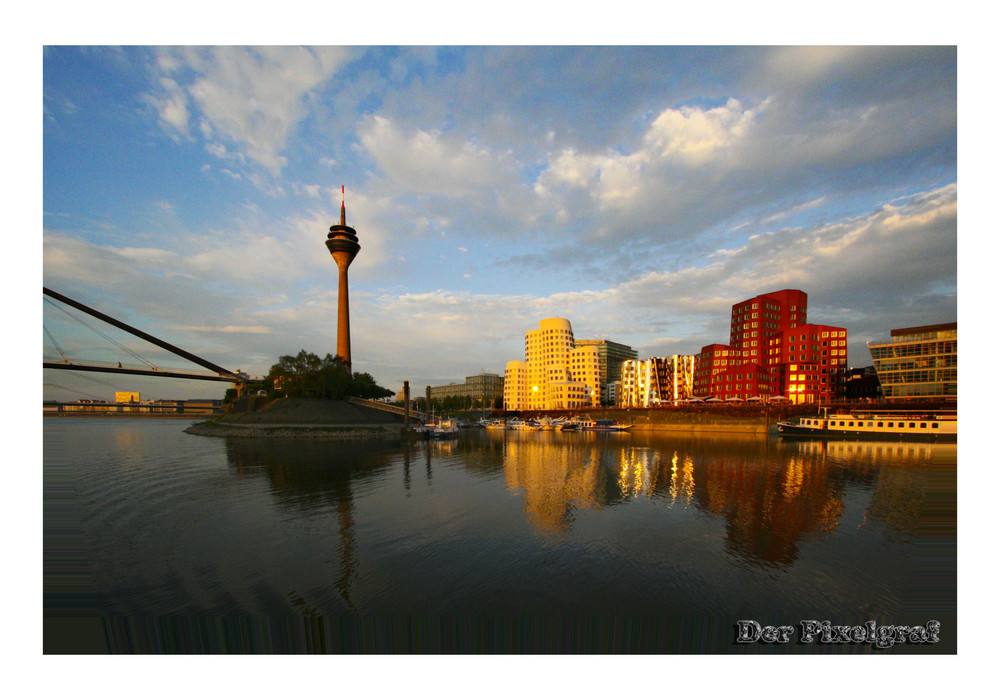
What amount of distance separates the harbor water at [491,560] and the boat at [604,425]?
211 ft

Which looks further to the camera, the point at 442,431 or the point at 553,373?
the point at 553,373

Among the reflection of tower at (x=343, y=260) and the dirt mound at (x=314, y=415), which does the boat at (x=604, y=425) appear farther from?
the reflection of tower at (x=343, y=260)

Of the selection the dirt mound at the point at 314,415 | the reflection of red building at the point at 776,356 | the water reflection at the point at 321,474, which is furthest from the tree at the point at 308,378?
the reflection of red building at the point at 776,356

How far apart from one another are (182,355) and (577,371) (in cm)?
13368

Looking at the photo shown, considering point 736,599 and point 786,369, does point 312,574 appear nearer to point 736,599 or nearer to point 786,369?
point 736,599

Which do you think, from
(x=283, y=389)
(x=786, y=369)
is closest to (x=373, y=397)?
(x=283, y=389)

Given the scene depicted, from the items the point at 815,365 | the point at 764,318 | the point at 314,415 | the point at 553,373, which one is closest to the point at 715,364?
the point at 764,318

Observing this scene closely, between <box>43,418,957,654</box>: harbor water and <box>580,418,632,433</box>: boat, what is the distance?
64314 millimetres

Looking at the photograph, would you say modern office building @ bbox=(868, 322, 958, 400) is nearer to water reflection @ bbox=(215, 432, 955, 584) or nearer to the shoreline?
water reflection @ bbox=(215, 432, 955, 584)

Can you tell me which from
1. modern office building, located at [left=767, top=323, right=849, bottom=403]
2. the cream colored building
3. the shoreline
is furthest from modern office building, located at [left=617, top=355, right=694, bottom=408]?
the shoreline

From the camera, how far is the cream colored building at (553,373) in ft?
487

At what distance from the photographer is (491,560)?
14219 millimetres

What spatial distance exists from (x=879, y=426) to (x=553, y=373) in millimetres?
98453

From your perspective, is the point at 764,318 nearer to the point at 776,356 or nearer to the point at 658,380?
the point at 776,356
